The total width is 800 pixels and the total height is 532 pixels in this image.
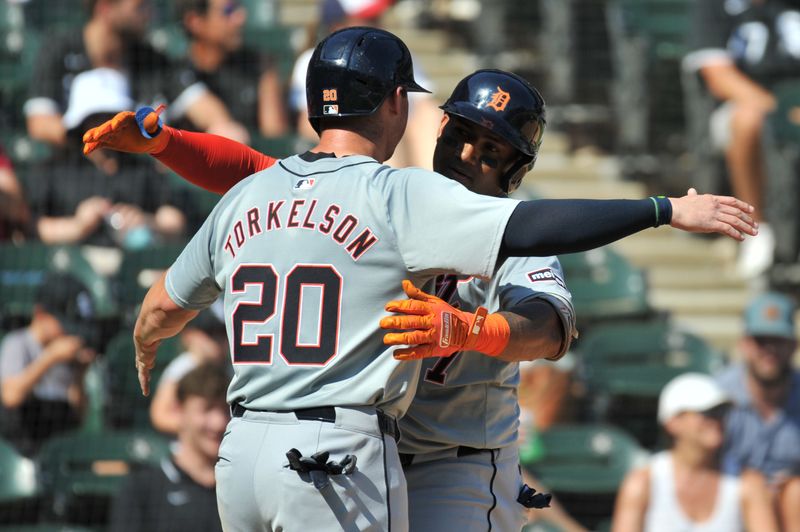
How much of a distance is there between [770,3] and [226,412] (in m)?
4.11

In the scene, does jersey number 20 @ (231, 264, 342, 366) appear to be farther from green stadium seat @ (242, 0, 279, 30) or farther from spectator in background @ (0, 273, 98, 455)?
green stadium seat @ (242, 0, 279, 30)

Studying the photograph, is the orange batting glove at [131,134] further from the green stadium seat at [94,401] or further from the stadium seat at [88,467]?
the green stadium seat at [94,401]

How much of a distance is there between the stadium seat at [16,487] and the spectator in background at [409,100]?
1.86 m

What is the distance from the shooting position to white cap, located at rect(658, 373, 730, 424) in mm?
5488

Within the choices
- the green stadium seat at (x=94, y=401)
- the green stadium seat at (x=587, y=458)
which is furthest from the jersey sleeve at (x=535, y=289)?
the green stadium seat at (x=94, y=401)

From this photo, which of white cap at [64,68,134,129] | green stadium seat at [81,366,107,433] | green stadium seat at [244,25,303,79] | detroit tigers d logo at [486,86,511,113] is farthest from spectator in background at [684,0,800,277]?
detroit tigers d logo at [486,86,511,113]

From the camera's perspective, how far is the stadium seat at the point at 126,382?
582 centimetres

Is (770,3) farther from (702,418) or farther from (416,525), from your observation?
(416,525)

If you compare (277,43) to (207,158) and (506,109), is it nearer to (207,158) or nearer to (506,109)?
(207,158)

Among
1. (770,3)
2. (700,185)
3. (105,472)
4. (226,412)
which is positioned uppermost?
(770,3)

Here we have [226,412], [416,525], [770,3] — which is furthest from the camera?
[770,3]

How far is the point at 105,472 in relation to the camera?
18.5ft

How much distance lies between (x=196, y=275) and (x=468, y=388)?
68cm

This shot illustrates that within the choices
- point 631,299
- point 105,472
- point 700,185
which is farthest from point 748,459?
point 105,472
